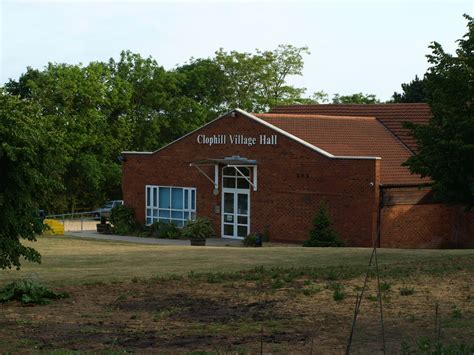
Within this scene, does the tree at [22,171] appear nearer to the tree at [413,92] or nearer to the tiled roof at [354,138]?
the tiled roof at [354,138]

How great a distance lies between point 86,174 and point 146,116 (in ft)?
31.3

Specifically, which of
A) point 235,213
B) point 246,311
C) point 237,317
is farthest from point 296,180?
point 237,317

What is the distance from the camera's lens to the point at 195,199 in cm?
4284

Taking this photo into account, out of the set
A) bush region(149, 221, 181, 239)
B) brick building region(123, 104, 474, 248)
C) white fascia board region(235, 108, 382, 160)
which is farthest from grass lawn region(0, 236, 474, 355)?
bush region(149, 221, 181, 239)

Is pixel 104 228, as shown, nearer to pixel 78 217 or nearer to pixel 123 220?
pixel 123 220

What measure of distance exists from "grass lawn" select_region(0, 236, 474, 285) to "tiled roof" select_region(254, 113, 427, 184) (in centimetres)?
1226

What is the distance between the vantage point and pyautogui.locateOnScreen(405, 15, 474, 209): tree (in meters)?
19.6

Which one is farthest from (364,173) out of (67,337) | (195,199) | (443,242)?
(67,337)

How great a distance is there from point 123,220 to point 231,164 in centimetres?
701

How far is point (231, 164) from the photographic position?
40.3m

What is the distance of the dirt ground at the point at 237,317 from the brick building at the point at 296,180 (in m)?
18.4

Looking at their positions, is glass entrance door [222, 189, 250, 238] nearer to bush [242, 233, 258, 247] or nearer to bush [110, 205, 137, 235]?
bush [242, 233, 258, 247]

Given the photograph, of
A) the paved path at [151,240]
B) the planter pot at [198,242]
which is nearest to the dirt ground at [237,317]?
the planter pot at [198,242]

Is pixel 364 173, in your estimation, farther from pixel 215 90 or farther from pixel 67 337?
pixel 215 90
